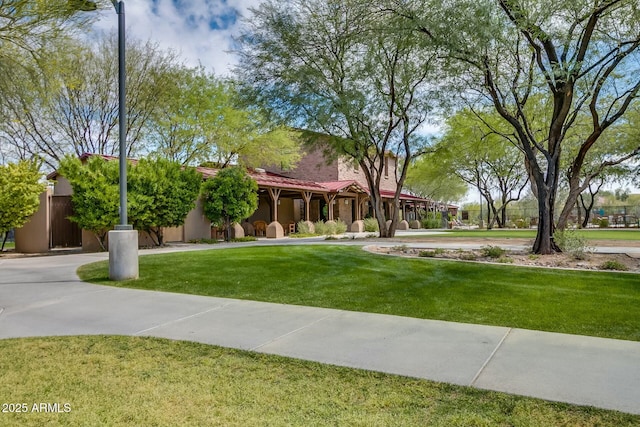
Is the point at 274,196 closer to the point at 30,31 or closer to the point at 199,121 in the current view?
the point at 199,121

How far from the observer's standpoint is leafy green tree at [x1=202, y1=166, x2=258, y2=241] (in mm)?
19953

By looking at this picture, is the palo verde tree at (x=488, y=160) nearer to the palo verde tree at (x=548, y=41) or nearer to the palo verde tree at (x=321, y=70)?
the palo verde tree at (x=321, y=70)

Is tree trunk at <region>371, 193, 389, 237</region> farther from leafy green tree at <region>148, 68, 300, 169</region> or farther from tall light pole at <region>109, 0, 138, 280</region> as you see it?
tall light pole at <region>109, 0, 138, 280</region>

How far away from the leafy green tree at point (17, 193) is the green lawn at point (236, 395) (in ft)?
40.7

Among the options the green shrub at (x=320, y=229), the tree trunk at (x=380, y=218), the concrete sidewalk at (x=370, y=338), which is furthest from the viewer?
the green shrub at (x=320, y=229)

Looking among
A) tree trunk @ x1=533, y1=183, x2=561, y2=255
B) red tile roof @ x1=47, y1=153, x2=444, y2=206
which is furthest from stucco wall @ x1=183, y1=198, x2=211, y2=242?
tree trunk @ x1=533, y1=183, x2=561, y2=255

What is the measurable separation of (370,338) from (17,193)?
1458 cm

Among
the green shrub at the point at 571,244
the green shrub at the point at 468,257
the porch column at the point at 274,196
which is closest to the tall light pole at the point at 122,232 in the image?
the green shrub at the point at 468,257

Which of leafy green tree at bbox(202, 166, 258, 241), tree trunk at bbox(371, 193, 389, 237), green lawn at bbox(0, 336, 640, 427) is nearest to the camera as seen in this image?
green lawn at bbox(0, 336, 640, 427)

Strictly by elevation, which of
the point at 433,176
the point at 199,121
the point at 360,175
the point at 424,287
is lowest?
the point at 424,287

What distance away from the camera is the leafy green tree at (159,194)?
15672 millimetres

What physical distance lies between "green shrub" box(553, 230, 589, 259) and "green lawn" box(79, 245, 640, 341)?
259 cm


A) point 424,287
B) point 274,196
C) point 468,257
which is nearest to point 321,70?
point 274,196

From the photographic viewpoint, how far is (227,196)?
787 inches
